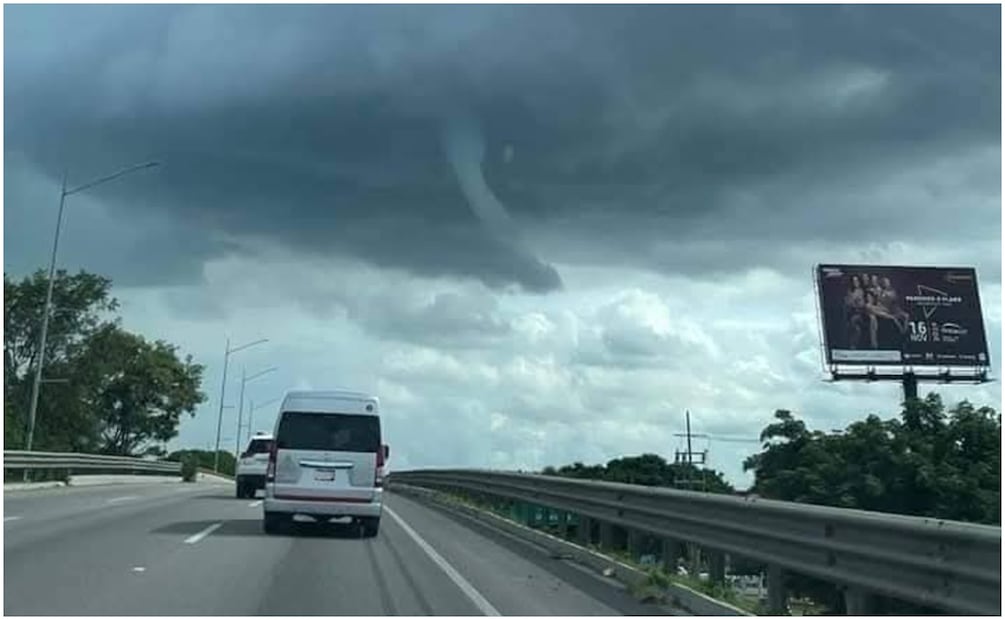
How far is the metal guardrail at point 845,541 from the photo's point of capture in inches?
330

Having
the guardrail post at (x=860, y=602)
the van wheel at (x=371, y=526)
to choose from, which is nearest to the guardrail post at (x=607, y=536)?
the van wheel at (x=371, y=526)

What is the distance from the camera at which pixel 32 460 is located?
126ft

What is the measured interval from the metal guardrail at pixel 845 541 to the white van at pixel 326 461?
619 cm

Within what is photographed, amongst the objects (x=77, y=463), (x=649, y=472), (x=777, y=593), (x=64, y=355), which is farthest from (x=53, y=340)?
(x=777, y=593)

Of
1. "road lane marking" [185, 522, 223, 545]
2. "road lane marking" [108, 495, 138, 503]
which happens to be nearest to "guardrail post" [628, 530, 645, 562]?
"road lane marking" [185, 522, 223, 545]

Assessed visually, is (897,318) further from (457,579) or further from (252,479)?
(457,579)

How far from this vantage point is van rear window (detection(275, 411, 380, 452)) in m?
22.1

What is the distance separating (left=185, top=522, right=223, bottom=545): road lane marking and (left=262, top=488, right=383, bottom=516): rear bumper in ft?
3.39

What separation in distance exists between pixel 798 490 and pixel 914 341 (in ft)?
117

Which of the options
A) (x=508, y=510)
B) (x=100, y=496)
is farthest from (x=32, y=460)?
(x=508, y=510)

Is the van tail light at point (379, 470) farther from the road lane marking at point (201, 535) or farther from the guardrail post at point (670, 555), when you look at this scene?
the guardrail post at point (670, 555)

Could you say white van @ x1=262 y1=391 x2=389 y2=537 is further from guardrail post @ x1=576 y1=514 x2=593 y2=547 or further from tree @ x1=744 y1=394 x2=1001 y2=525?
tree @ x1=744 y1=394 x2=1001 y2=525

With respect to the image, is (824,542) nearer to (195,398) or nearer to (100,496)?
(100,496)

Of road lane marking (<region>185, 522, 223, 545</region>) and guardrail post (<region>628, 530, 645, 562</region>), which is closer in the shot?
guardrail post (<region>628, 530, 645, 562</region>)
